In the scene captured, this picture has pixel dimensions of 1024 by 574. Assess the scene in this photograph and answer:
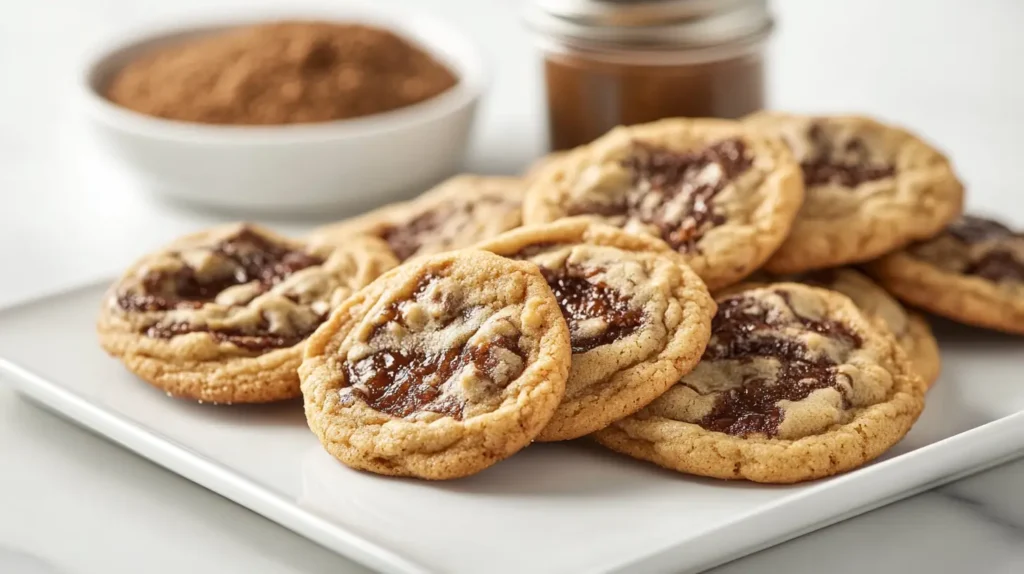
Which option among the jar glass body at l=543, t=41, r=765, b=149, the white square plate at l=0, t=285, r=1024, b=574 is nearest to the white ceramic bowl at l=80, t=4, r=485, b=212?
the jar glass body at l=543, t=41, r=765, b=149

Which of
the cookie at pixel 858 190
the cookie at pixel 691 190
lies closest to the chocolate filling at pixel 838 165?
the cookie at pixel 858 190

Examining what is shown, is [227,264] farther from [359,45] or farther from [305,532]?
[359,45]

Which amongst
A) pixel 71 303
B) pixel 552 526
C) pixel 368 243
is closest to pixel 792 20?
pixel 368 243

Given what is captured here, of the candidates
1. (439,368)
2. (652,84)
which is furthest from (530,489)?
(652,84)

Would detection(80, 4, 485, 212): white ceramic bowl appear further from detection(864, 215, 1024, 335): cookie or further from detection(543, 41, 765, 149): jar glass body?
detection(864, 215, 1024, 335): cookie

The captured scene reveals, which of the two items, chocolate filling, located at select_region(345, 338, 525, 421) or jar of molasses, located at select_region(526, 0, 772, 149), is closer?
chocolate filling, located at select_region(345, 338, 525, 421)

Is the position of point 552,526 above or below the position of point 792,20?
above

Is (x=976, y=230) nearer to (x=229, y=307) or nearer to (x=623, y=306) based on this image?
(x=623, y=306)
